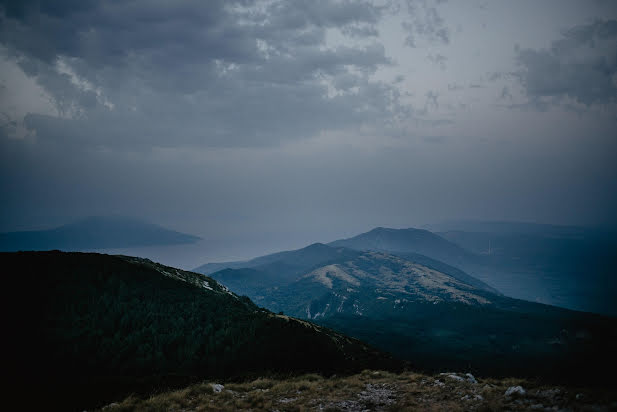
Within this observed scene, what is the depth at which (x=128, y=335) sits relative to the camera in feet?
121

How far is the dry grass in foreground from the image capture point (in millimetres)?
14638

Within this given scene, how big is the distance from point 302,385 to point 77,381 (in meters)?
23.5

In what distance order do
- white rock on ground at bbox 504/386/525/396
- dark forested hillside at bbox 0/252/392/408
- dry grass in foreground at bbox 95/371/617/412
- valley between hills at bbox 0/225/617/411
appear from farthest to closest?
dark forested hillside at bbox 0/252/392/408 < valley between hills at bbox 0/225/617/411 < white rock on ground at bbox 504/386/525/396 < dry grass in foreground at bbox 95/371/617/412

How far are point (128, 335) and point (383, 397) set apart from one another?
32671mm

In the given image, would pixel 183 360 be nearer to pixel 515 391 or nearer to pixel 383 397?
pixel 383 397

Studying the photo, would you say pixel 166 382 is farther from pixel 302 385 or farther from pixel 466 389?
pixel 466 389

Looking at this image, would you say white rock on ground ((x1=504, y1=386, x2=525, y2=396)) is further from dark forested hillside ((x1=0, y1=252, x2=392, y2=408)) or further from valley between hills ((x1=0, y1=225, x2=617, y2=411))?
dark forested hillside ((x1=0, y1=252, x2=392, y2=408))

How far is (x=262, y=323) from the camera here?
43.5 metres

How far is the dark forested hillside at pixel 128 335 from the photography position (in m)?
30.6

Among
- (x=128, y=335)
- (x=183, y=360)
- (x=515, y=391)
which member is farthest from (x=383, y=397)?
(x=128, y=335)

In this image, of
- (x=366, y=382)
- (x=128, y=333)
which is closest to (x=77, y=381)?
(x=128, y=333)

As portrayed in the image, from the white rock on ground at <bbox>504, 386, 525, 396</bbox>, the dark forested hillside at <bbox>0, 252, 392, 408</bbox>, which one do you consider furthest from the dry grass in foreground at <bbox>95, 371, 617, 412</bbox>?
the dark forested hillside at <bbox>0, 252, 392, 408</bbox>

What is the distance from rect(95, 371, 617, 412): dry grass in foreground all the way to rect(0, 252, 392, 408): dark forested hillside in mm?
6258

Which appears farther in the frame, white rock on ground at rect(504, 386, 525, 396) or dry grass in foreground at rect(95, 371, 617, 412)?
white rock on ground at rect(504, 386, 525, 396)
